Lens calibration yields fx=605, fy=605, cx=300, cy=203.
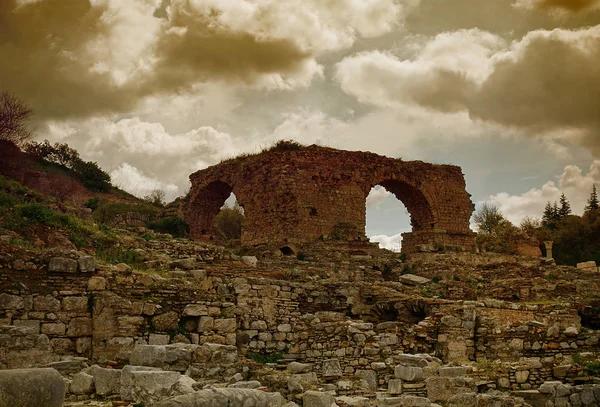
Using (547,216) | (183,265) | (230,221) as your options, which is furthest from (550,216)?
(183,265)

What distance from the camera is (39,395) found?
162 inches

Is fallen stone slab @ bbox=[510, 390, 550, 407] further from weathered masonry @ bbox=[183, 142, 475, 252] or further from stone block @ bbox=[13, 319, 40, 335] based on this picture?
weathered masonry @ bbox=[183, 142, 475, 252]

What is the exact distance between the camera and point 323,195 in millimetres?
23781

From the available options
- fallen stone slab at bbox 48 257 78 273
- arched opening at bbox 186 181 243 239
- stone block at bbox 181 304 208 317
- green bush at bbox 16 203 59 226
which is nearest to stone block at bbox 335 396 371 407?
stone block at bbox 181 304 208 317

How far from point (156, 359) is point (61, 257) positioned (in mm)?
3074

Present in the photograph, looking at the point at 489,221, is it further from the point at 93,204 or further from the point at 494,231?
the point at 93,204

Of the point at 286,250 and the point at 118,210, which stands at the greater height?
the point at 118,210

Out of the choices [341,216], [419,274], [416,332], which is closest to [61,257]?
[416,332]

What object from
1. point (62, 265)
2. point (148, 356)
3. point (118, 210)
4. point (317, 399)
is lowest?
point (317, 399)

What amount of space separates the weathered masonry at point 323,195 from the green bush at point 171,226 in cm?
57

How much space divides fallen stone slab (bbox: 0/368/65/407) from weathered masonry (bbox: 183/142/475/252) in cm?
1795

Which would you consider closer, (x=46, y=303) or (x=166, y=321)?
(x=46, y=303)

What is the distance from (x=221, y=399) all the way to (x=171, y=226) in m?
→ 22.1

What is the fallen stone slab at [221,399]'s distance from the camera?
473 centimetres
